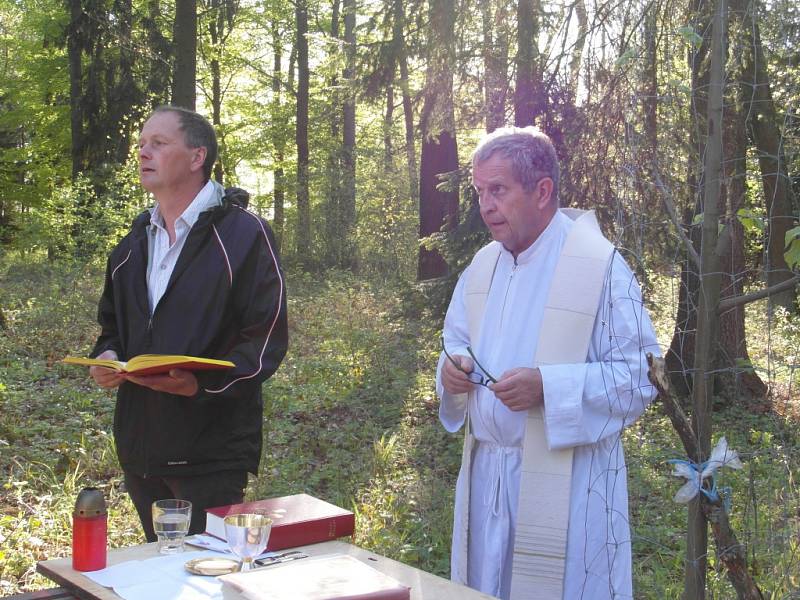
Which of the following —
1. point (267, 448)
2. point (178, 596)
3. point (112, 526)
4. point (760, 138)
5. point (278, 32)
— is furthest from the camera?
point (278, 32)

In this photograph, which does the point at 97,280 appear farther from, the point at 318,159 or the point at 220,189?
the point at 318,159

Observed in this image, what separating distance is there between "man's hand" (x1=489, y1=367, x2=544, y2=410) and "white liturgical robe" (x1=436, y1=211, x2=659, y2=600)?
32mm

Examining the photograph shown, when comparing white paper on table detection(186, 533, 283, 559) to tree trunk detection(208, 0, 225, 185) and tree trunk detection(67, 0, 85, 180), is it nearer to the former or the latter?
tree trunk detection(67, 0, 85, 180)

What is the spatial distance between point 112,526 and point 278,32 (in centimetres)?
2472

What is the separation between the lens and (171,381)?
125 inches

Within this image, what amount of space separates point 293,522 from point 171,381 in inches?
31.1

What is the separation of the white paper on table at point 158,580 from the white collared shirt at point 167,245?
1.25 m

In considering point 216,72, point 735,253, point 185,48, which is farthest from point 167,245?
point 216,72

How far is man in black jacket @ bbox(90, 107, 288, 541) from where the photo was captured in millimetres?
3348

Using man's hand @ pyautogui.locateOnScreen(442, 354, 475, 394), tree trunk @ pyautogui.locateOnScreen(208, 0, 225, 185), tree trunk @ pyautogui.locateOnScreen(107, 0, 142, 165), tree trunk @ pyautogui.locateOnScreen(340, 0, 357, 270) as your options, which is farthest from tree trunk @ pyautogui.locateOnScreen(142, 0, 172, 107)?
man's hand @ pyautogui.locateOnScreen(442, 354, 475, 394)

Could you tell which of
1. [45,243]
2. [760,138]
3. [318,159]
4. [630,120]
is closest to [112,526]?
[630,120]

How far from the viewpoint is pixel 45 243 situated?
50.4ft

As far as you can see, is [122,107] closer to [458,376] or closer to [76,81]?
[76,81]

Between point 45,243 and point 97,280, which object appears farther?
point 45,243
